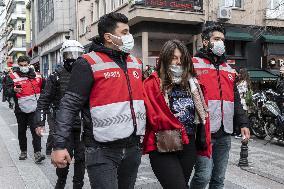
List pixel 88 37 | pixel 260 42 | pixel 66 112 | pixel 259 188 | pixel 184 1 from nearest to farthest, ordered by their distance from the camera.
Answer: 1. pixel 66 112
2. pixel 259 188
3. pixel 184 1
4. pixel 260 42
5. pixel 88 37

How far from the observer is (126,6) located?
20.5 metres

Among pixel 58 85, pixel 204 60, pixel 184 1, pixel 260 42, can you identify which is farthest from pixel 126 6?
pixel 204 60

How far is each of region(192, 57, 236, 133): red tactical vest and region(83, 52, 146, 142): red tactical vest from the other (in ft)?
3.46

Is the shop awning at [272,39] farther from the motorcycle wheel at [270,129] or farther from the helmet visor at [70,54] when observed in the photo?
the helmet visor at [70,54]

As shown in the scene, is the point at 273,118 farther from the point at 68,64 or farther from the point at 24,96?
the point at 68,64

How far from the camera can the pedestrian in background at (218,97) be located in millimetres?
3980

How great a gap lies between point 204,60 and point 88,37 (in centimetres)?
2457

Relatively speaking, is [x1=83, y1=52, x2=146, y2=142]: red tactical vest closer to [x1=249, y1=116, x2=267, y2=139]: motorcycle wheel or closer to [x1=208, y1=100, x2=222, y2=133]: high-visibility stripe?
[x1=208, y1=100, x2=222, y2=133]: high-visibility stripe

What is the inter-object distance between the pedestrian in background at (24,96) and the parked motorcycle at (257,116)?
221 inches

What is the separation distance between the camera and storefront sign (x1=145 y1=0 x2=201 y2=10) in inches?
771

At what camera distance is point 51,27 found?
38.2 metres

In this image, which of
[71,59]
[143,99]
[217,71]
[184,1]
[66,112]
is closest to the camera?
[66,112]

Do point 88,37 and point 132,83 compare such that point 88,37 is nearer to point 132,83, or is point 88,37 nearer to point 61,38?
point 61,38

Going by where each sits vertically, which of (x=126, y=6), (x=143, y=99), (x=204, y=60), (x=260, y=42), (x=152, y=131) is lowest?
(x=152, y=131)
